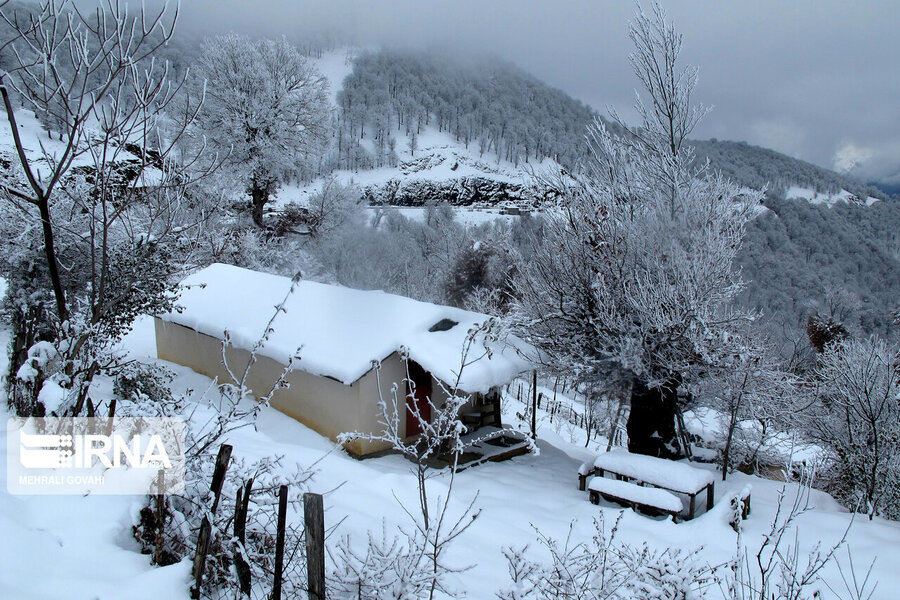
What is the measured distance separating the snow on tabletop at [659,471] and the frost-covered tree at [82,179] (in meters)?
7.40

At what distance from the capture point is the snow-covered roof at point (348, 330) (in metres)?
9.48

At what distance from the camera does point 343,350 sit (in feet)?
32.5

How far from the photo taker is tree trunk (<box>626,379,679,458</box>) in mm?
10094

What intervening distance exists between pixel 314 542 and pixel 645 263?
8094 mm

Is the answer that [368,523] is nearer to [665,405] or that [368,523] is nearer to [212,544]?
[212,544]

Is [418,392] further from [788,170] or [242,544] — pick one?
[788,170]

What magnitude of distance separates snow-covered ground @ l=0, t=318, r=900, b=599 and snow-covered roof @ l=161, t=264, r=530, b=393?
1571 millimetres

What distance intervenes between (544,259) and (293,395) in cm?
586

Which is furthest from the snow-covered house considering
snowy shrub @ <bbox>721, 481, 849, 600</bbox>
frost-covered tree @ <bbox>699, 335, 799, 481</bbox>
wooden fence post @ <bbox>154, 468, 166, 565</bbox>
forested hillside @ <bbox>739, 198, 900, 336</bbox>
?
forested hillside @ <bbox>739, 198, 900, 336</bbox>

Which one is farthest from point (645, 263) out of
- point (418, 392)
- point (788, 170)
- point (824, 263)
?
point (788, 170)

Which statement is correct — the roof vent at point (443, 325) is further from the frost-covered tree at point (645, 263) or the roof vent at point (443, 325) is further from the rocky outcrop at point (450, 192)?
the rocky outcrop at point (450, 192)

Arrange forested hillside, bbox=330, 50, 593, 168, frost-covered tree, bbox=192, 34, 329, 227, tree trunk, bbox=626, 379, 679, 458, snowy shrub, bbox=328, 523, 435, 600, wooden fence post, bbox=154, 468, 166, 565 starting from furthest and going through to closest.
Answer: forested hillside, bbox=330, 50, 593, 168 → frost-covered tree, bbox=192, 34, 329, 227 → tree trunk, bbox=626, 379, 679, 458 → wooden fence post, bbox=154, 468, 166, 565 → snowy shrub, bbox=328, 523, 435, 600

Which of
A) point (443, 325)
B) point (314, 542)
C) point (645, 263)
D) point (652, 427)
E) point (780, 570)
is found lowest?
point (652, 427)

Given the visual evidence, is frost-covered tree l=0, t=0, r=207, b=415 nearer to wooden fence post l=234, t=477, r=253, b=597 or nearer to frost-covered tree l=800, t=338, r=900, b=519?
wooden fence post l=234, t=477, r=253, b=597
